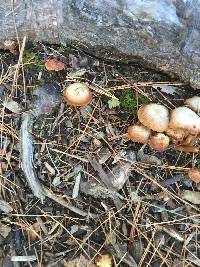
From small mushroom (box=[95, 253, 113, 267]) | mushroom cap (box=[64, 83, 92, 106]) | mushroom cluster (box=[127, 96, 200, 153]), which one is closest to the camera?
small mushroom (box=[95, 253, 113, 267])

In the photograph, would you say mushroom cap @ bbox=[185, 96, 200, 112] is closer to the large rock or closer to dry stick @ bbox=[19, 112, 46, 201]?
the large rock

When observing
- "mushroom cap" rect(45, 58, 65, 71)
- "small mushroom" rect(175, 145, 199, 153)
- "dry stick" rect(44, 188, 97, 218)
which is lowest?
"dry stick" rect(44, 188, 97, 218)

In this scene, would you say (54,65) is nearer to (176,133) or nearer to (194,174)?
(176,133)

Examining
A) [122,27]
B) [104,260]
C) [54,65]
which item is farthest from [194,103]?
[104,260]

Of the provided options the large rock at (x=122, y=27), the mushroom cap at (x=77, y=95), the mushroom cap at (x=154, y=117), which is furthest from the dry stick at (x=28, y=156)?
the mushroom cap at (x=154, y=117)

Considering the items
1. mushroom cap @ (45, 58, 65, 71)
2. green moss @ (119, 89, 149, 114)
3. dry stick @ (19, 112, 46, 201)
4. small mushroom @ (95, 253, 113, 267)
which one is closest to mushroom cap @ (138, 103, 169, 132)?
green moss @ (119, 89, 149, 114)

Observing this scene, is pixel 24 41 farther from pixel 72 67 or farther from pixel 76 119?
pixel 76 119

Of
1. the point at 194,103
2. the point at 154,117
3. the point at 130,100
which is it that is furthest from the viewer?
the point at 130,100
